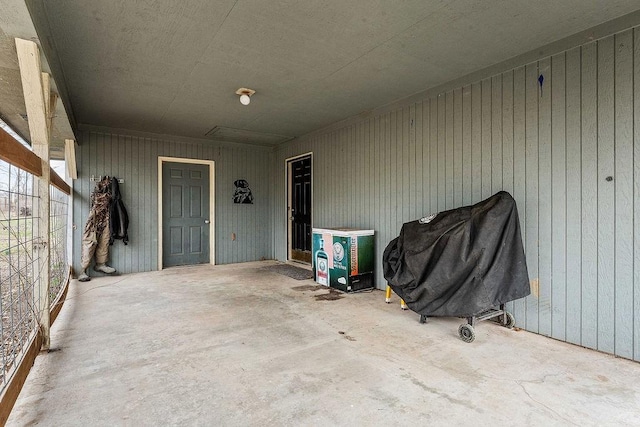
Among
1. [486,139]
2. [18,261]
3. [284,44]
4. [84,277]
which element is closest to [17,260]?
[18,261]

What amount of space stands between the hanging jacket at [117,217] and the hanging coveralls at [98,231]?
0.19 feet

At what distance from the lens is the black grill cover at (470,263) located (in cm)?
270

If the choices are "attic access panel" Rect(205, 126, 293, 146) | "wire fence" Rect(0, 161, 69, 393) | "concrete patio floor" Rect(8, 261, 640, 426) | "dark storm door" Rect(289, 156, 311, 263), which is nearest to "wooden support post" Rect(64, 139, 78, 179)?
"attic access panel" Rect(205, 126, 293, 146)

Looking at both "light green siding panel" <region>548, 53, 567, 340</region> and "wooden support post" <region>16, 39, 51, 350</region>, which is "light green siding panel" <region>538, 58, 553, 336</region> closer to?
"light green siding panel" <region>548, 53, 567, 340</region>

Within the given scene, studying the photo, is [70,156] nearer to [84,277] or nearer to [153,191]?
[153,191]

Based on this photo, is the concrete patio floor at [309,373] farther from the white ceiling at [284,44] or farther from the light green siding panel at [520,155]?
the white ceiling at [284,44]

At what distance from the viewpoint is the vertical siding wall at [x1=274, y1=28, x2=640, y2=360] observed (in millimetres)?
2383

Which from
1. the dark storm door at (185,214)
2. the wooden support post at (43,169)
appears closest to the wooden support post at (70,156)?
the dark storm door at (185,214)

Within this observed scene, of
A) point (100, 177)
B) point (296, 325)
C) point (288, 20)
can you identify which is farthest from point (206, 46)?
point (100, 177)

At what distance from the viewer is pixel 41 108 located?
238 centimetres

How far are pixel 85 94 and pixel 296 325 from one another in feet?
12.1

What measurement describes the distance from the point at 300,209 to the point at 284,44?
3.86 meters

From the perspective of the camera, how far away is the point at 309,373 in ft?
7.16

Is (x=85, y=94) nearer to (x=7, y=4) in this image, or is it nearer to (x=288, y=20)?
(x=7, y=4)
